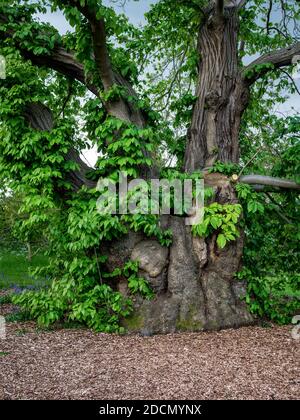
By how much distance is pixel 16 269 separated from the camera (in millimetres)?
13758

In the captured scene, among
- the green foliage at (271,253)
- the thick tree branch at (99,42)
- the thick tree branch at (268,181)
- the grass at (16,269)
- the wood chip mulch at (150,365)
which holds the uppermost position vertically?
the thick tree branch at (99,42)

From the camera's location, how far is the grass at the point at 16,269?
11469mm

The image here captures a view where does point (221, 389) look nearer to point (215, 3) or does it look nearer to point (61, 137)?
point (61, 137)

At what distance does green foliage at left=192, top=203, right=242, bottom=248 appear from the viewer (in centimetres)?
655

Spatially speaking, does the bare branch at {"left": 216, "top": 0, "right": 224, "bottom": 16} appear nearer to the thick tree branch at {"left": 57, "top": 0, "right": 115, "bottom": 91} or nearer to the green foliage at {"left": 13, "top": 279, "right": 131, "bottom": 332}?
the thick tree branch at {"left": 57, "top": 0, "right": 115, "bottom": 91}

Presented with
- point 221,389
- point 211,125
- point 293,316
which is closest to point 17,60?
point 211,125

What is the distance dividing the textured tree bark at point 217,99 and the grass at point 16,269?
16.8ft

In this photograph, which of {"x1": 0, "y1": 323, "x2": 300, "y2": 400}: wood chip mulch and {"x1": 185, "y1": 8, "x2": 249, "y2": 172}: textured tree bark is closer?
{"x1": 0, "y1": 323, "x2": 300, "y2": 400}: wood chip mulch

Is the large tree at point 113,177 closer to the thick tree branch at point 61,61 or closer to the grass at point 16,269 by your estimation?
the thick tree branch at point 61,61

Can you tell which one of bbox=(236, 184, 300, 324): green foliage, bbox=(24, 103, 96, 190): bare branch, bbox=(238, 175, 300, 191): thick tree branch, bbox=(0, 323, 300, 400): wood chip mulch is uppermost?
bbox=(24, 103, 96, 190): bare branch

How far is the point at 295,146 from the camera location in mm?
6973

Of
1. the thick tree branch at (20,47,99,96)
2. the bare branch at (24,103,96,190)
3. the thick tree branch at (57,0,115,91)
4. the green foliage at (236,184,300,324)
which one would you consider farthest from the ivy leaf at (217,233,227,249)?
the thick tree branch at (20,47,99,96)

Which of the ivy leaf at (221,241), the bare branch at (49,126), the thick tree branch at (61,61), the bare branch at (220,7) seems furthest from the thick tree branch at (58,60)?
the ivy leaf at (221,241)

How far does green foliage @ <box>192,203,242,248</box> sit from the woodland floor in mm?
1316
